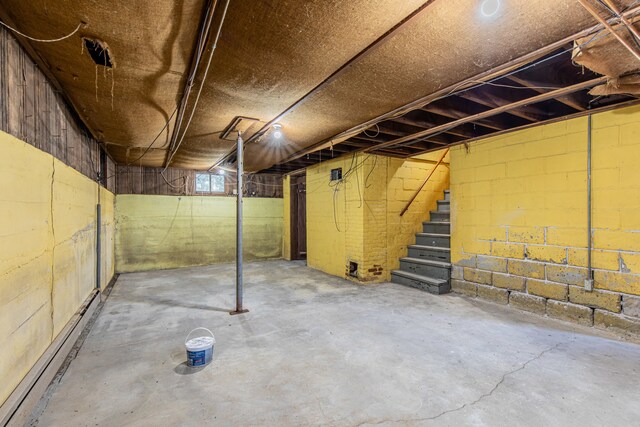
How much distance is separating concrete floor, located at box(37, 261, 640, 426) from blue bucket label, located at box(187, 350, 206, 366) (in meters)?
0.07

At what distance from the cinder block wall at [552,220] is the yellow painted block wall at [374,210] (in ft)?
3.53

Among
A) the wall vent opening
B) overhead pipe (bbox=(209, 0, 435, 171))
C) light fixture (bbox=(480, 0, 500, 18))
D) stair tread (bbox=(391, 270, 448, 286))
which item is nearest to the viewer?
light fixture (bbox=(480, 0, 500, 18))

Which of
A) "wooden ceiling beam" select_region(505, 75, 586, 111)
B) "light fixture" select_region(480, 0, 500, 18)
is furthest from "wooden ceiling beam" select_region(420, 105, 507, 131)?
"light fixture" select_region(480, 0, 500, 18)

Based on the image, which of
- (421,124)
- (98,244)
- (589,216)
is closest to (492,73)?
(421,124)

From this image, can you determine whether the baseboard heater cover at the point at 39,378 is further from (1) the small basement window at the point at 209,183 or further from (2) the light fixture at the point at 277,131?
(1) the small basement window at the point at 209,183

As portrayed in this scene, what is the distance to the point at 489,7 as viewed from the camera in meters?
1.66

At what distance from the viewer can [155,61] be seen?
86.0 inches

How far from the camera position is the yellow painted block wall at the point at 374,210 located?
5340mm

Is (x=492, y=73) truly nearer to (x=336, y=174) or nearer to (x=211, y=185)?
(x=336, y=174)

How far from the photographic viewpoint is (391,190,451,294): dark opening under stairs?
4.71 m

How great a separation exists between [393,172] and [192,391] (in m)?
4.65

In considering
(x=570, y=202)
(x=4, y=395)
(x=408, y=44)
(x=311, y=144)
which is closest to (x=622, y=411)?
(x=570, y=202)

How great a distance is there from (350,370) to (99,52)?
3000mm

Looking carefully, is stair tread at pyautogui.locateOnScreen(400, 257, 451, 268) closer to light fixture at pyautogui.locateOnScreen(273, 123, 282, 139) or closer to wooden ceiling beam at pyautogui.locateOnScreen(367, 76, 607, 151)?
wooden ceiling beam at pyautogui.locateOnScreen(367, 76, 607, 151)
